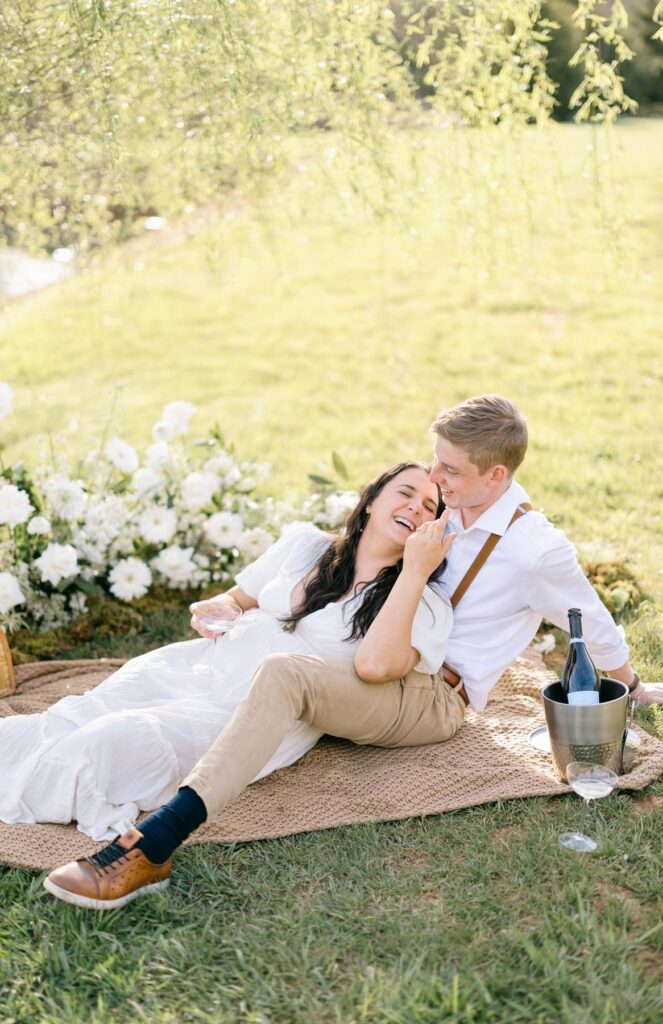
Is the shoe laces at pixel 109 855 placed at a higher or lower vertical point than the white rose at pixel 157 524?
higher

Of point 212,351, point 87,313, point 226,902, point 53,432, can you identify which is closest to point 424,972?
point 226,902

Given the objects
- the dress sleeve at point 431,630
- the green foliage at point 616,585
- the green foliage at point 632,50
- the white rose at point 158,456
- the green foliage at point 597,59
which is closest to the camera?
the dress sleeve at point 431,630

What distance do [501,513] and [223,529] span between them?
2.07 meters

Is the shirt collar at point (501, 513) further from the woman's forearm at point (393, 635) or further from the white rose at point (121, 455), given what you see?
the white rose at point (121, 455)

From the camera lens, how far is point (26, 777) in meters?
3.51

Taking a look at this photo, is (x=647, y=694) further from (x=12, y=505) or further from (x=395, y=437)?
(x=395, y=437)

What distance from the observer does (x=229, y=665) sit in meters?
3.88

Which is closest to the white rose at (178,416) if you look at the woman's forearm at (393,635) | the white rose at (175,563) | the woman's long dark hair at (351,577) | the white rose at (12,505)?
the white rose at (175,563)

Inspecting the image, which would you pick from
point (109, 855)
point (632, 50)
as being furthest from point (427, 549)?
point (632, 50)

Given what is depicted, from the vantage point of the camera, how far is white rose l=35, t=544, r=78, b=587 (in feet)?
16.1

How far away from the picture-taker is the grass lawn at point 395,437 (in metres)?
2.79

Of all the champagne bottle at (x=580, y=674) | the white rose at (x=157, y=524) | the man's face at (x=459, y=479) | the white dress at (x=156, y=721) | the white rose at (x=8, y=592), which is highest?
the man's face at (x=459, y=479)

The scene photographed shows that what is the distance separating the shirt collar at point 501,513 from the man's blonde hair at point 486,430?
120mm

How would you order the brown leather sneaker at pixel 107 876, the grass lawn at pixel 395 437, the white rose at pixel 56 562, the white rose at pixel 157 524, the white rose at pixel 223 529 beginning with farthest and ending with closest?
1. the white rose at pixel 223 529
2. the white rose at pixel 157 524
3. the white rose at pixel 56 562
4. the brown leather sneaker at pixel 107 876
5. the grass lawn at pixel 395 437
